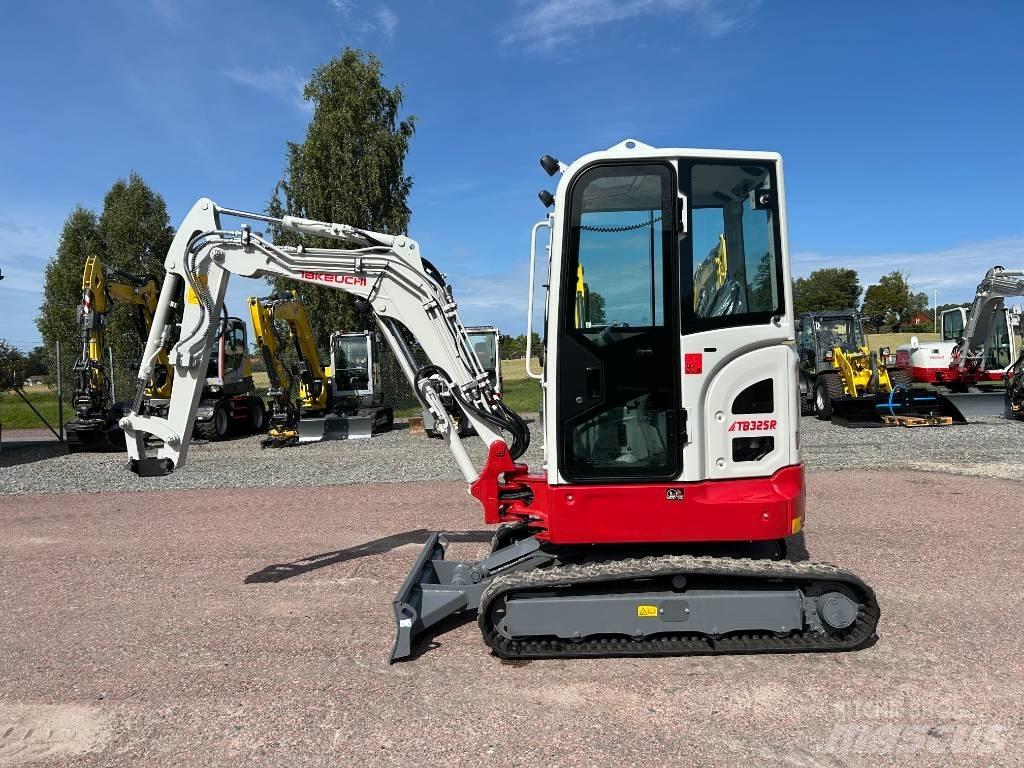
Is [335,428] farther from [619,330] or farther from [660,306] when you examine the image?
[660,306]

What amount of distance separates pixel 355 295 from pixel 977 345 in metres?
17.9

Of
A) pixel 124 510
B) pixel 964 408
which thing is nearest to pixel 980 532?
pixel 124 510

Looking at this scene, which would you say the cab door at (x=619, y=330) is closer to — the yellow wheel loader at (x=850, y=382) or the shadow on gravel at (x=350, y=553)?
the shadow on gravel at (x=350, y=553)

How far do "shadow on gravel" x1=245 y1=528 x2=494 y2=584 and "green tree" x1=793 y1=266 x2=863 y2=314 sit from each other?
68.5m

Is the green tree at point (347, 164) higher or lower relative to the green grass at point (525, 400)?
higher

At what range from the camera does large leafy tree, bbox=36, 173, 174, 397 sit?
30578 mm

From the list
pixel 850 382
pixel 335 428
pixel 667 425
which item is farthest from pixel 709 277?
pixel 335 428

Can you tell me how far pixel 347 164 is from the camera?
2534cm

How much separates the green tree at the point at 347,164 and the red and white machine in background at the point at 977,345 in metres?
17.9

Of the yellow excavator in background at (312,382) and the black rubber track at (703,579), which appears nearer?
the black rubber track at (703,579)

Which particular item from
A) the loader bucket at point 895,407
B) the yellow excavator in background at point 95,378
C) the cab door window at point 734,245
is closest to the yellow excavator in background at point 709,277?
the cab door window at point 734,245

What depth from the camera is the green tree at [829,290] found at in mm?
70750

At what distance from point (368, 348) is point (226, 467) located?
724 cm

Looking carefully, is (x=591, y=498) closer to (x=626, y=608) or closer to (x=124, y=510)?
(x=626, y=608)
